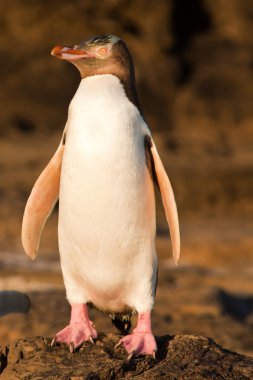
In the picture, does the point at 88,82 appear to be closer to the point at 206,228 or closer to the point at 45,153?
the point at 206,228

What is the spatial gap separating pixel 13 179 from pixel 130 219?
15356 mm

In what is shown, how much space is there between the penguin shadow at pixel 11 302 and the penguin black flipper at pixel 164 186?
80 centimetres

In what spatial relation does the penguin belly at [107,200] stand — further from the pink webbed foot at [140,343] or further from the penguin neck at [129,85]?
the pink webbed foot at [140,343]

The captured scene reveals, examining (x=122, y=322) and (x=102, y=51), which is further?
(x=122, y=322)

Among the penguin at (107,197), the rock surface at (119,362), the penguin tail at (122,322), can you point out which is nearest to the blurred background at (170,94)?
the penguin tail at (122,322)

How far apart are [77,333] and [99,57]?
134cm

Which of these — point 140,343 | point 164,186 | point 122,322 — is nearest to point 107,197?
point 164,186

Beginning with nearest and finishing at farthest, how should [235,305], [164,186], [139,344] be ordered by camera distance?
[139,344], [164,186], [235,305]

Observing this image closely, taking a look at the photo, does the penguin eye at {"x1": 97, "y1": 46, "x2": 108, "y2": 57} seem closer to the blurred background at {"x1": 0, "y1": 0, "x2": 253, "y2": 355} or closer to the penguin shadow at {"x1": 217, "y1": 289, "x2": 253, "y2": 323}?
the penguin shadow at {"x1": 217, "y1": 289, "x2": 253, "y2": 323}

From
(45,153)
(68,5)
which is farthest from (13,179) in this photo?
(68,5)

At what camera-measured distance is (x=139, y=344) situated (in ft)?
14.5

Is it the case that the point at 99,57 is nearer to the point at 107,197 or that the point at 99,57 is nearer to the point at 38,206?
the point at 107,197

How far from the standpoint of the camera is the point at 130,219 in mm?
4652

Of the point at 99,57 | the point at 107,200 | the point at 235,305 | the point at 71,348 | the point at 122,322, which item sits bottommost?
the point at 235,305
